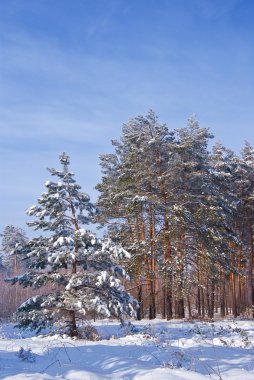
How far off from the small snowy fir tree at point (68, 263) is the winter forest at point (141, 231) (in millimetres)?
40

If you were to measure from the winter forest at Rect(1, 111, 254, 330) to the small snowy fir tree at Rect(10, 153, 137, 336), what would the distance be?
1.6 inches

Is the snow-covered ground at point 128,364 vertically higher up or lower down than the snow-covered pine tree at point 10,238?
lower down

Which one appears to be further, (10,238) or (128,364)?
(10,238)

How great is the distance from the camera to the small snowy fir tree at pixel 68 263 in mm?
15430

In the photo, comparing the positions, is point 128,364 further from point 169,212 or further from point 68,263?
point 169,212

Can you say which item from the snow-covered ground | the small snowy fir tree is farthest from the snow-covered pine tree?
the snow-covered ground

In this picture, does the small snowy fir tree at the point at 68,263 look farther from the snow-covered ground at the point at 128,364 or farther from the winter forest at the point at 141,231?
the snow-covered ground at the point at 128,364

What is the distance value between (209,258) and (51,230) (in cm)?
1266

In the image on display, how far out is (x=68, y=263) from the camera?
1631cm

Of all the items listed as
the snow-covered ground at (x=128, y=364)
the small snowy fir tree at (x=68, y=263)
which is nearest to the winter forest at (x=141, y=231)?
the small snowy fir tree at (x=68, y=263)

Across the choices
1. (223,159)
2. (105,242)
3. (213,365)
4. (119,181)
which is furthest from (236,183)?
(213,365)

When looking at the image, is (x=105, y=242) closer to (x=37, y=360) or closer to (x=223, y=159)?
(x=37, y=360)

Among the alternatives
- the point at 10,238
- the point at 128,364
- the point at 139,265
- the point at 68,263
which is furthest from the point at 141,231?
the point at 10,238

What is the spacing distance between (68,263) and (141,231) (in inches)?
539
